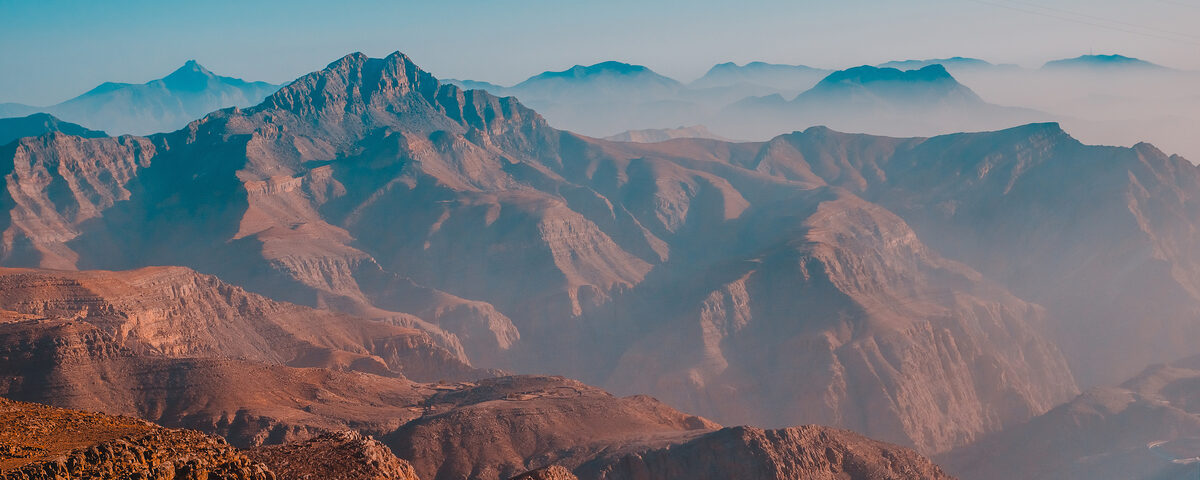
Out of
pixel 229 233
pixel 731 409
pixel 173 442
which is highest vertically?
pixel 173 442

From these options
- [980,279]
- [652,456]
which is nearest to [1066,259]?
[980,279]

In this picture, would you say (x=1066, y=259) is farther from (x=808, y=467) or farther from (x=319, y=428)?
(x=319, y=428)

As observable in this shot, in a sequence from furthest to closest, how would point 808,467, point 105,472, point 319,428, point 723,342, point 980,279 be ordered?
point 980,279, point 723,342, point 319,428, point 808,467, point 105,472

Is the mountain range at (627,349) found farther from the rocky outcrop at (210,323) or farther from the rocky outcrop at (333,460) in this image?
the rocky outcrop at (333,460)

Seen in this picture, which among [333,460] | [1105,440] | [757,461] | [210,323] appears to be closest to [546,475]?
[333,460]

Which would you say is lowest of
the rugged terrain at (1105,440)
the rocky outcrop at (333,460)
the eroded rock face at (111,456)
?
the rugged terrain at (1105,440)

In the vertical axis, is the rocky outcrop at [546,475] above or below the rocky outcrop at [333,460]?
below

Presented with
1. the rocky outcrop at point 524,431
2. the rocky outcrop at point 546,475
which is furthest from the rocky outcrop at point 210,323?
the rocky outcrop at point 546,475
